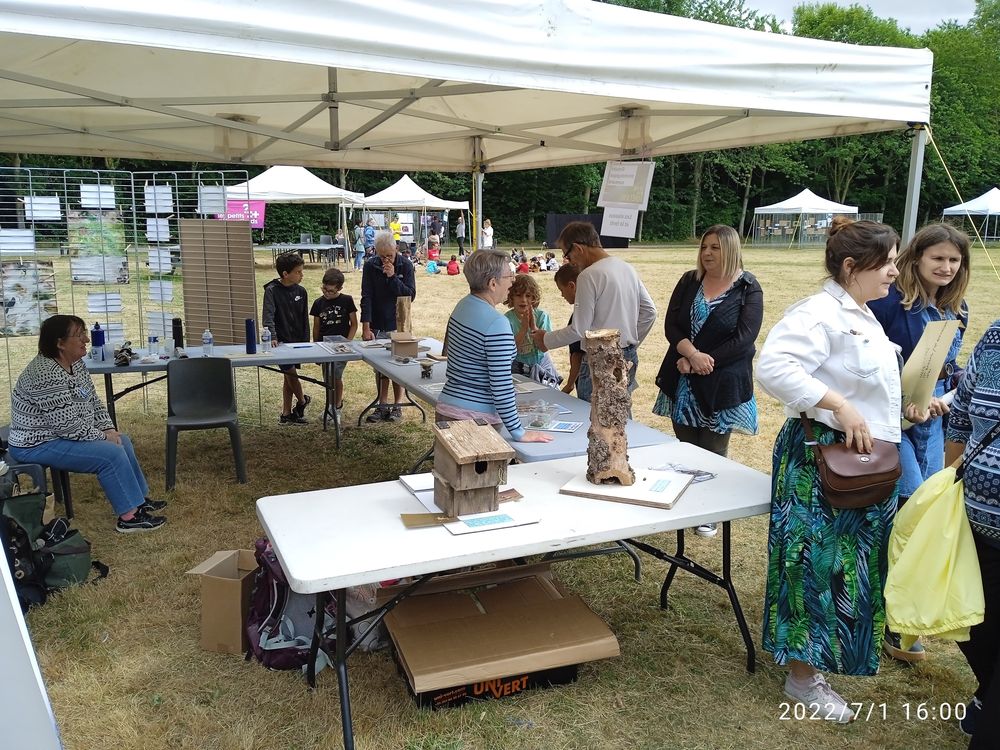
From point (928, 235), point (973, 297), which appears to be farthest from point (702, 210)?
point (928, 235)

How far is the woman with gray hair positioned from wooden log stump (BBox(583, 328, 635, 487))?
48 centimetres

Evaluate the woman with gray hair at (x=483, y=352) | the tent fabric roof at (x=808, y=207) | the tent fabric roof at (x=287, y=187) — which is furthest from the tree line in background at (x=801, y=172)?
the woman with gray hair at (x=483, y=352)

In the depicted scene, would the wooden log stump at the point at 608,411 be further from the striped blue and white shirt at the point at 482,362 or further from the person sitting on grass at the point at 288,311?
the person sitting on grass at the point at 288,311

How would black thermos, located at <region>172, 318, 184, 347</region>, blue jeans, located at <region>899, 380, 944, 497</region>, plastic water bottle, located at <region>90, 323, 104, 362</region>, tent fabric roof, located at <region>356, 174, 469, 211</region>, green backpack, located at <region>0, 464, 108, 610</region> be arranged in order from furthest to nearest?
tent fabric roof, located at <region>356, 174, 469, 211</region> → black thermos, located at <region>172, 318, 184, 347</region> → plastic water bottle, located at <region>90, 323, 104, 362</region> → green backpack, located at <region>0, 464, 108, 610</region> → blue jeans, located at <region>899, 380, 944, 497</region>

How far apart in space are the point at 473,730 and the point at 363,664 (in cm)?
54

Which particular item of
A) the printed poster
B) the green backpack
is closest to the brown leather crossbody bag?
the green backpack

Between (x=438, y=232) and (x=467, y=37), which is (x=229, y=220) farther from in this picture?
(x=438, y=232)

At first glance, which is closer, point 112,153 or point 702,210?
point 112,153

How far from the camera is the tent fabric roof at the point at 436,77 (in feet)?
6.20

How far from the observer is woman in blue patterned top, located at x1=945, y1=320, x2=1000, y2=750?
6.01 ft

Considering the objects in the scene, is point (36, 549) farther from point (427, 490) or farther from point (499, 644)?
point (499, 644)

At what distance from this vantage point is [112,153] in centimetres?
584

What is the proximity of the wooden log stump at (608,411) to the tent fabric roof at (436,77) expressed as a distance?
777 mm
